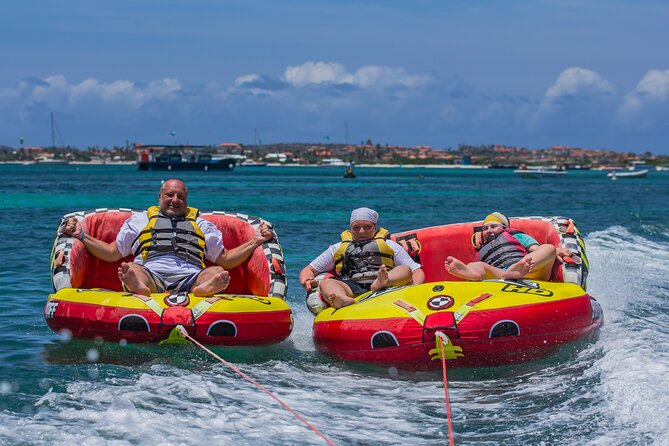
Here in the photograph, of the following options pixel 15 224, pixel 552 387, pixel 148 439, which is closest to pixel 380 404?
pixel 552 387

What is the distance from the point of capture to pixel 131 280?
257 inches

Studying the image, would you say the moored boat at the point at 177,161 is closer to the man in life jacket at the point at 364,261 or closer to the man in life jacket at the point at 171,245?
the man in life jacket at the point at 171,245

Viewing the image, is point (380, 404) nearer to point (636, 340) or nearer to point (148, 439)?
point (148, 439)

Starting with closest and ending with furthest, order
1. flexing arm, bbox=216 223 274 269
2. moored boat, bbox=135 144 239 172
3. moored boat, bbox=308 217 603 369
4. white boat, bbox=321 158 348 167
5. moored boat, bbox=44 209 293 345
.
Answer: moored boat, bbox=308 217 603 369, moored boat, bbox=44 209 293 345, flexing arm, bbox=216 223 274 269, moored boat, bbox=135 144 239 172, white boat, bbox=321 158 348 167

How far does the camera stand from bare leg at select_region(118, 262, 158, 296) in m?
6.51

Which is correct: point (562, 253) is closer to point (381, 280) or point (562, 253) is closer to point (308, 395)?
point (381, 280)

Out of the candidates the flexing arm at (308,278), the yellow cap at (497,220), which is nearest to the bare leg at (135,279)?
the flexing arm at (308,278)

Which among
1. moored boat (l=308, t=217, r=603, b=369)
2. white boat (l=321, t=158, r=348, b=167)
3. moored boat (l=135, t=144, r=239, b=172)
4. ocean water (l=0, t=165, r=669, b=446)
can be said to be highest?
moored boat (l=308, t=217, r=603, b=369)

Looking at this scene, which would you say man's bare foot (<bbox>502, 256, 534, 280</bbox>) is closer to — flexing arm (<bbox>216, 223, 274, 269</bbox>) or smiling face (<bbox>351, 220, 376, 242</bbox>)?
smiling face (<bbox>351, 220, 376, 242</bbox>)

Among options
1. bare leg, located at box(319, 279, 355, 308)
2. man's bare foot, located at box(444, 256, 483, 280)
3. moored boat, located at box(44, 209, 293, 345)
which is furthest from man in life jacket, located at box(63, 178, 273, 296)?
man's bare foot, located at box(444, 256, 483, 280)

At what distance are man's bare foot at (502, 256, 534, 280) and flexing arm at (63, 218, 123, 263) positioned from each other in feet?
10.2

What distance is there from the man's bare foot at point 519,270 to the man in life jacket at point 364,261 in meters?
0.67

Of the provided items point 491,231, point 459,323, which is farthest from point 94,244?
point 491,231

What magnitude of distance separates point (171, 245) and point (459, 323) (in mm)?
2446
